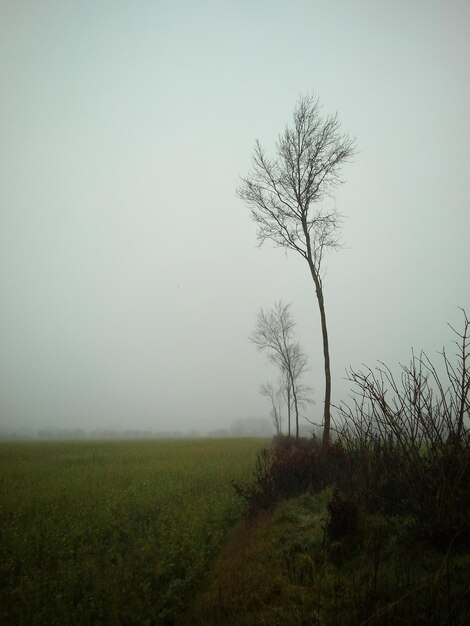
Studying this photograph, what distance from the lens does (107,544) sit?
247 inches

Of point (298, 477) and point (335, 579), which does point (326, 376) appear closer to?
point (298, 477)

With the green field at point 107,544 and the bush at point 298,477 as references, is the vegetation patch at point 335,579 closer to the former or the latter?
the green field at point 107,544

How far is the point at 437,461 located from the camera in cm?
381

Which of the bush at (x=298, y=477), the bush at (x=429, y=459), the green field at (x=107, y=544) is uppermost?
the bush at (x=429, y=459)

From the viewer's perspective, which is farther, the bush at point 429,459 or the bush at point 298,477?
the bush at point 298,477

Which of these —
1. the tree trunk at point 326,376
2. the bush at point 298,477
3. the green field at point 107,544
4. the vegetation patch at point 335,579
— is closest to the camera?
the vegetation patch at point 335,579

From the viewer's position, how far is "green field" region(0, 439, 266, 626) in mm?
4301

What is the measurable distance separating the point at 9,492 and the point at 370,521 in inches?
432

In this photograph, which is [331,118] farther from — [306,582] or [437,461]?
[306,582]

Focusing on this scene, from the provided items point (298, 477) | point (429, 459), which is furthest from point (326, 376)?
point (429, 459)

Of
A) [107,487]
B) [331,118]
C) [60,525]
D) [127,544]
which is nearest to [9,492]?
[107,487]

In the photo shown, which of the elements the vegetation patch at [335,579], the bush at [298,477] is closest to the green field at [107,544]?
the vegetation patch at [335,579]

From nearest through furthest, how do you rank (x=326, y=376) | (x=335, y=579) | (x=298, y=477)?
(x=335, y=579)
(x=298, y=477)
(x=326, y=376)

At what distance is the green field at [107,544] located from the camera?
14.1 ft
